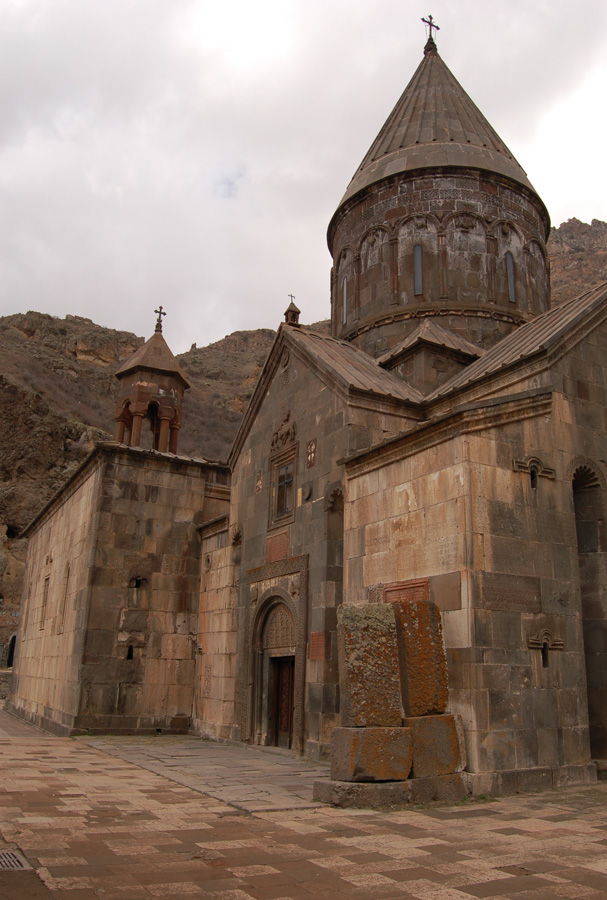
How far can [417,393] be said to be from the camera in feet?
40.0

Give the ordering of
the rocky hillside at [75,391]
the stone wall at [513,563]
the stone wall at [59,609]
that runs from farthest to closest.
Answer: the rocky hillside at [75,391] < the stone wall at [59,609] < the stone wall at [513,563]

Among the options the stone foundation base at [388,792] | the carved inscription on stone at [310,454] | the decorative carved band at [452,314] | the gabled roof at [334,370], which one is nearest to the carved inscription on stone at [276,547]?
the carved inscription on stone at [310,454]

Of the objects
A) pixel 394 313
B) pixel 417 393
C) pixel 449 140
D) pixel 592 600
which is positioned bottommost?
pixel 592 600

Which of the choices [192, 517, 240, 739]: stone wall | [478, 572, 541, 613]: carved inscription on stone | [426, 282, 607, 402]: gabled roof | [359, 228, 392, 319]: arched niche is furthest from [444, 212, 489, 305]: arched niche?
[478, 572, 541, 613]: carved inscription on stone

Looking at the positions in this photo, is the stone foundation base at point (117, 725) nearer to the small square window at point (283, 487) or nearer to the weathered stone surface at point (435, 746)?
the small square window at point (283, 487)

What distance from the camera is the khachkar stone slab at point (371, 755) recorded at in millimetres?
6309

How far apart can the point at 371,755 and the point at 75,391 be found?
4751 centimetres

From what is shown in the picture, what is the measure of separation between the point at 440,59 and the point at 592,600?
1519 centimetres

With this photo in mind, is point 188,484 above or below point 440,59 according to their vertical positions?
below

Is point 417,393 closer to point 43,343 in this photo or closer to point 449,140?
point 449,140

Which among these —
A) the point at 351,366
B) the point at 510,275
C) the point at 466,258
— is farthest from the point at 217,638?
the point at 510,275

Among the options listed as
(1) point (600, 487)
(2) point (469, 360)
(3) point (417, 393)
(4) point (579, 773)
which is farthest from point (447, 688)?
(2) point (469, 360)

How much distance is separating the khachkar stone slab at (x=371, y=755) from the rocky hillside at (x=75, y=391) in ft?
65.3

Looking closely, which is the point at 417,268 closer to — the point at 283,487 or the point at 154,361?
the point at 283,487
